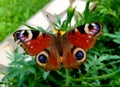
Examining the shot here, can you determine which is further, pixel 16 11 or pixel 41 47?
pixel 16 11

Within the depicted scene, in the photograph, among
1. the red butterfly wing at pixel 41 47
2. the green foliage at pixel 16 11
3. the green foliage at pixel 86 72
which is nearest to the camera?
the red butterfly wing at pixel 41 47

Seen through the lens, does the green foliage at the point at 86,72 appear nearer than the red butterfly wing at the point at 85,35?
No

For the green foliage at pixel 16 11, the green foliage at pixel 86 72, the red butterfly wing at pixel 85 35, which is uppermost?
the green foliage at pixel 16 11

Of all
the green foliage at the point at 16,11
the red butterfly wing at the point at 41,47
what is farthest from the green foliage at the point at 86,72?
the green foliage at the point at 16,11

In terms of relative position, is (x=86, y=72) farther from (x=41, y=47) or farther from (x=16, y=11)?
(x=16, y=11)

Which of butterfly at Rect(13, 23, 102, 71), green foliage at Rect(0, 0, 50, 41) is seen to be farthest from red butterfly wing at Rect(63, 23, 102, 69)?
green foliage at Rect(0, 0, 50, 41)

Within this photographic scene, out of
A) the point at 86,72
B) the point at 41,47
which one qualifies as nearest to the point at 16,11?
the point at 86,72

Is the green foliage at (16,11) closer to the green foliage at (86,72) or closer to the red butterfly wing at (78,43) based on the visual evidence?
the green foliage at (86,72)
